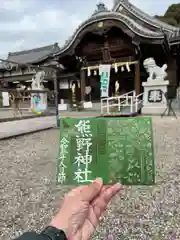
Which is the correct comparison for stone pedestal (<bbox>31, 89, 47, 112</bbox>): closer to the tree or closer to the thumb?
the thumb

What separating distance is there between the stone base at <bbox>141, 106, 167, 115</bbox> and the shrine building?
6.30ft

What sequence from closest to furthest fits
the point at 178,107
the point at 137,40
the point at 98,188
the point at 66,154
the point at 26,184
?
the point at 98,188, the point at 66,154, the point at 26,184, the point at 137,40, the point at 178,107

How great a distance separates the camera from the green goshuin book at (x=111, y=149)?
1.62 metres

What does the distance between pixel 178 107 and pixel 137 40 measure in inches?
158

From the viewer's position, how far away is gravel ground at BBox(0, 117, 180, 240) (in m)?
1.99

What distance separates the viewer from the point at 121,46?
545 inches

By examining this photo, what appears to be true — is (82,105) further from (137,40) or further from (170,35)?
(170,35)

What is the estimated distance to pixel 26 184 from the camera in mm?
3014

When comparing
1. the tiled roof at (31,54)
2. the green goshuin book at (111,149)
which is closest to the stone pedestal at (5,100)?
the tiled roof at (31,54)

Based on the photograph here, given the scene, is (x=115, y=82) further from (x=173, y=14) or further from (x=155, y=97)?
(x=173, y=14)

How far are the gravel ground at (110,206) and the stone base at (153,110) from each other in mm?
7019

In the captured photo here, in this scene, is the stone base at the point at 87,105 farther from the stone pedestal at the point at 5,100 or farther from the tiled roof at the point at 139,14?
the tiled roof at the point at 139,14

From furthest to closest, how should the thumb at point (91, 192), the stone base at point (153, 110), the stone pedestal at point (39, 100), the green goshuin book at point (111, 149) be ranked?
the stone pedestal at point (39, 100) < the stone base at point (153, 110) < the green goshuin book at point (111, 149) < the thumb at point (91, 192)

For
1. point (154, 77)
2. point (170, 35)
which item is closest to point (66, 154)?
point (154, 77)
